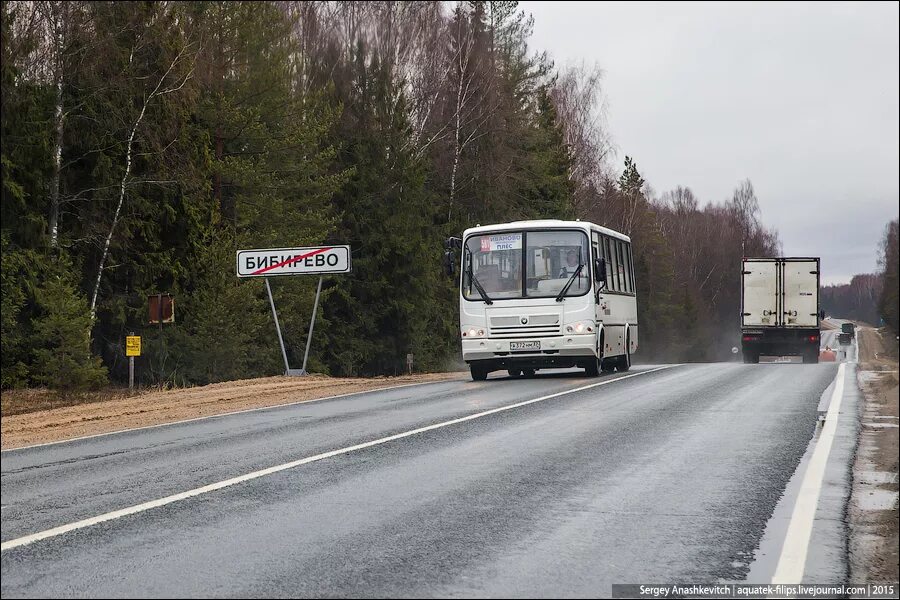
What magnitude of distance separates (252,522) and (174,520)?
1.71 feet

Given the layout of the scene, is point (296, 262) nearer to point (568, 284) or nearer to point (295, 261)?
point (295, 261)

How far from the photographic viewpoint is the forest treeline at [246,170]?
24250 mm

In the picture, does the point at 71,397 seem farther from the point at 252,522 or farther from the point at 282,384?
the point at 252,522

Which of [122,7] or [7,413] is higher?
[122,7]

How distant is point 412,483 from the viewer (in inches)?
339

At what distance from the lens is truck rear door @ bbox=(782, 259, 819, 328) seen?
132 feet

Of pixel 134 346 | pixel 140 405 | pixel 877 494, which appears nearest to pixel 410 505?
pixel 877 494

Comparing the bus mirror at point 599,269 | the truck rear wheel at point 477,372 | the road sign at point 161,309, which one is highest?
the bus mirror at point 599,269

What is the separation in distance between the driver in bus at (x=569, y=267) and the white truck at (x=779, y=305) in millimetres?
20045

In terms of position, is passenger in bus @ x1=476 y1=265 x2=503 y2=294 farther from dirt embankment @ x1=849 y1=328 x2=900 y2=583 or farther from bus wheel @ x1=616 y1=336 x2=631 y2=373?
dirt embankment @ x1=849 y1=328 x2=900 y2=583

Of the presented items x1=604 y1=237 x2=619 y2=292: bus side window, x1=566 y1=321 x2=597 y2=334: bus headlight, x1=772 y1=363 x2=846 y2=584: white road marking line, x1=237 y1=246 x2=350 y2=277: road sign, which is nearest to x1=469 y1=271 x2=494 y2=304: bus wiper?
x1=566 y1=321 x2=597 y2=334: bus headlight

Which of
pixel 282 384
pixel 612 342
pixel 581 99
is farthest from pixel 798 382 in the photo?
pixel 581 99

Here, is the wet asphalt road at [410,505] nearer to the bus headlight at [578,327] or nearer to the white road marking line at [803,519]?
the white road marking line at [803,519]

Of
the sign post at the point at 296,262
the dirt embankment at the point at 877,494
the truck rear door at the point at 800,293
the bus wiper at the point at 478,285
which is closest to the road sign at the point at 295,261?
the sign post at the point at 296,262
